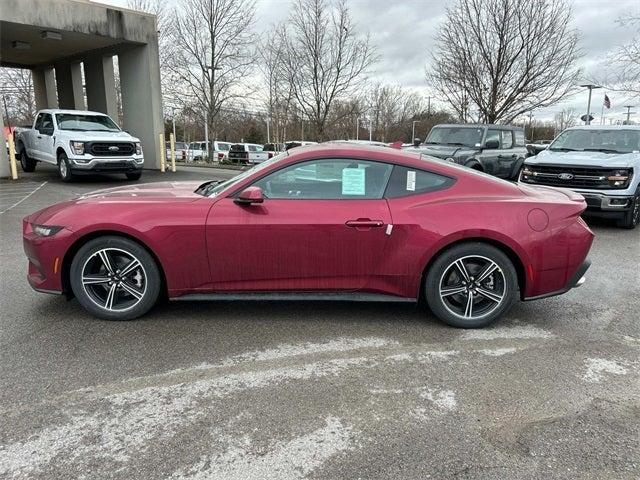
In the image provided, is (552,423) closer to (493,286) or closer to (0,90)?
(493,286)

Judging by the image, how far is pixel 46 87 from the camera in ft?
71.5

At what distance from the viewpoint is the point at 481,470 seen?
7.77ft

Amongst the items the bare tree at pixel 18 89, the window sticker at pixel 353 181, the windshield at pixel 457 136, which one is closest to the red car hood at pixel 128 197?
the window sticker at pixel 353 181

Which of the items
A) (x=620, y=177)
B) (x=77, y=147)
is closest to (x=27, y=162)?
(x=77, y=147)

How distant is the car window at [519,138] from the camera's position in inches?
523

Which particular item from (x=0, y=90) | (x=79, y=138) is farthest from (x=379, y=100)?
(x=79, y=138)

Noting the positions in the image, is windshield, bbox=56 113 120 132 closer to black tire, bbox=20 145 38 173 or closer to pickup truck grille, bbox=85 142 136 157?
pickup truck grille, bbox=85 142 136 157

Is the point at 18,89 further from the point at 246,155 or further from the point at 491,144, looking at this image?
the point at 491,144

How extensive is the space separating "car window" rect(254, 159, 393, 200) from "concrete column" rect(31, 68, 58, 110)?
21.7 meters

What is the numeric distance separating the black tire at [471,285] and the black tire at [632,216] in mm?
5603

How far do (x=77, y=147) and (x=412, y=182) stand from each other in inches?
446

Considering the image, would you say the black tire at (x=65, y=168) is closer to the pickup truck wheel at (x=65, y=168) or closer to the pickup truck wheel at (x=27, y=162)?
the pickup truck wheel at (x=65, y=168)

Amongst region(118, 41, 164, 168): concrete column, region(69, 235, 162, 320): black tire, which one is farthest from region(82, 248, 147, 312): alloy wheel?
region(118, 41, 164, 168): concrete column

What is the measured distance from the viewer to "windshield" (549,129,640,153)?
9.11 meters
